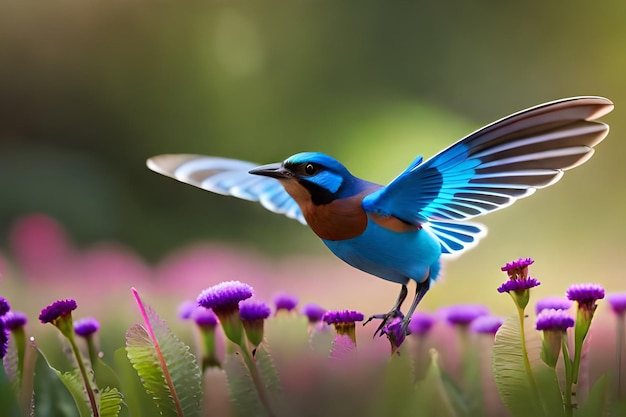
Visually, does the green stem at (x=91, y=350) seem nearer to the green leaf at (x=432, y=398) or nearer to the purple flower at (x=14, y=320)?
the purple flower at (x=14, y=320)

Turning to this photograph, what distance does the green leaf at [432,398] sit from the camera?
0.31 m

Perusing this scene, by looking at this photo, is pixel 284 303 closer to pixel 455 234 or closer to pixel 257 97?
pixel 455 234

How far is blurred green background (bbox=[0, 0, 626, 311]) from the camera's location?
2359mm

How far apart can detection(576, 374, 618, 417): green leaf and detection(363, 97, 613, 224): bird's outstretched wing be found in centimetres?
10

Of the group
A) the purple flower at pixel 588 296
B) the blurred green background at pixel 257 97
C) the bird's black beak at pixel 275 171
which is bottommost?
the purple flower at pixel 588 296

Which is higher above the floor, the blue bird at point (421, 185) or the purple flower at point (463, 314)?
the blue bird at point (421, 185)

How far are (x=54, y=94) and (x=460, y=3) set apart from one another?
1679 millimetres

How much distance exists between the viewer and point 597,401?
0.32 meters

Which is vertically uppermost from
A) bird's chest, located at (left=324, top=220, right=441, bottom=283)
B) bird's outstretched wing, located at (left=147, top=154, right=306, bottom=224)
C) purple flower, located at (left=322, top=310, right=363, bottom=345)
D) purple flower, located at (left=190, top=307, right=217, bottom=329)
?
bird's outstretched wing, located at (left=147, top=154, right=306, bottom=224)

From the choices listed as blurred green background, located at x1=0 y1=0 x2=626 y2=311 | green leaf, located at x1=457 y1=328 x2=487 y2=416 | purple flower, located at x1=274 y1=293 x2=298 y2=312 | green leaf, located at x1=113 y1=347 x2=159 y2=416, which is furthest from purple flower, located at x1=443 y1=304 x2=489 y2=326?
blurred green background, located at x1=0 y1=0 x2=626 y2=311

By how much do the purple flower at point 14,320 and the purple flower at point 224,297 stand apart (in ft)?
0.43

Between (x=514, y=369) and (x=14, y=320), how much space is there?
0.92ft

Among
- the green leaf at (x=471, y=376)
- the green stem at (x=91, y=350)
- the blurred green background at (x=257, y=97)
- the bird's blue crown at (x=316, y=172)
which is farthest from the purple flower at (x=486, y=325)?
the blurred green background at (x=257, y=97)

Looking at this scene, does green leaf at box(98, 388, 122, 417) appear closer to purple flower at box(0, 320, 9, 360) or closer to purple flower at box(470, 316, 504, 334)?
purple flower at box(0, 320, 9, 360)
